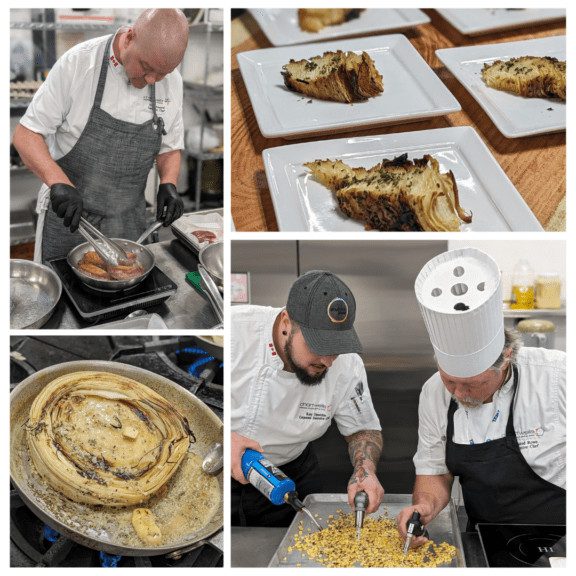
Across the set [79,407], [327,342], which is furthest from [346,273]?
[79,407]

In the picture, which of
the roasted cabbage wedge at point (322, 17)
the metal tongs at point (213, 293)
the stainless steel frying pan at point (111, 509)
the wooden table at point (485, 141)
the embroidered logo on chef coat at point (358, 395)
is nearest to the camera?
the stainless steel frying pan at point (111, 509)

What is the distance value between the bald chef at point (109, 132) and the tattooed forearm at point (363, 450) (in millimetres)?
756

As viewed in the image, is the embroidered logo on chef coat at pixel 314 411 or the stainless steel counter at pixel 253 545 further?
the embroidered logo on chef coat at pixel 314 411

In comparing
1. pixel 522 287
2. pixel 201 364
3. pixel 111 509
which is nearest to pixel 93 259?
pixel 201 364

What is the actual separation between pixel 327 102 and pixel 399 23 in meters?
0.47

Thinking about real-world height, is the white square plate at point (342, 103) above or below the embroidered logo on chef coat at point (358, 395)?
above

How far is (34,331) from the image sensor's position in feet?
5.22

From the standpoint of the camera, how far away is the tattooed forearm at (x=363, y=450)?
170cm

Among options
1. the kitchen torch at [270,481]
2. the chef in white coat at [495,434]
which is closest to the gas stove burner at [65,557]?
the kitchen torch at [270,481]

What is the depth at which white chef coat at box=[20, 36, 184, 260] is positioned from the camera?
1584 millimetres

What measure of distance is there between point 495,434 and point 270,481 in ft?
1.95

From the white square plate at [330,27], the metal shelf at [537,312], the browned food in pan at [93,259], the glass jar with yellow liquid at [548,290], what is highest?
the white square plate at [330,27]

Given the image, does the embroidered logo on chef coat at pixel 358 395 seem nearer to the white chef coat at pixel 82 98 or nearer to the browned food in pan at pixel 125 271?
the browned food in pan at pixel 125 271
